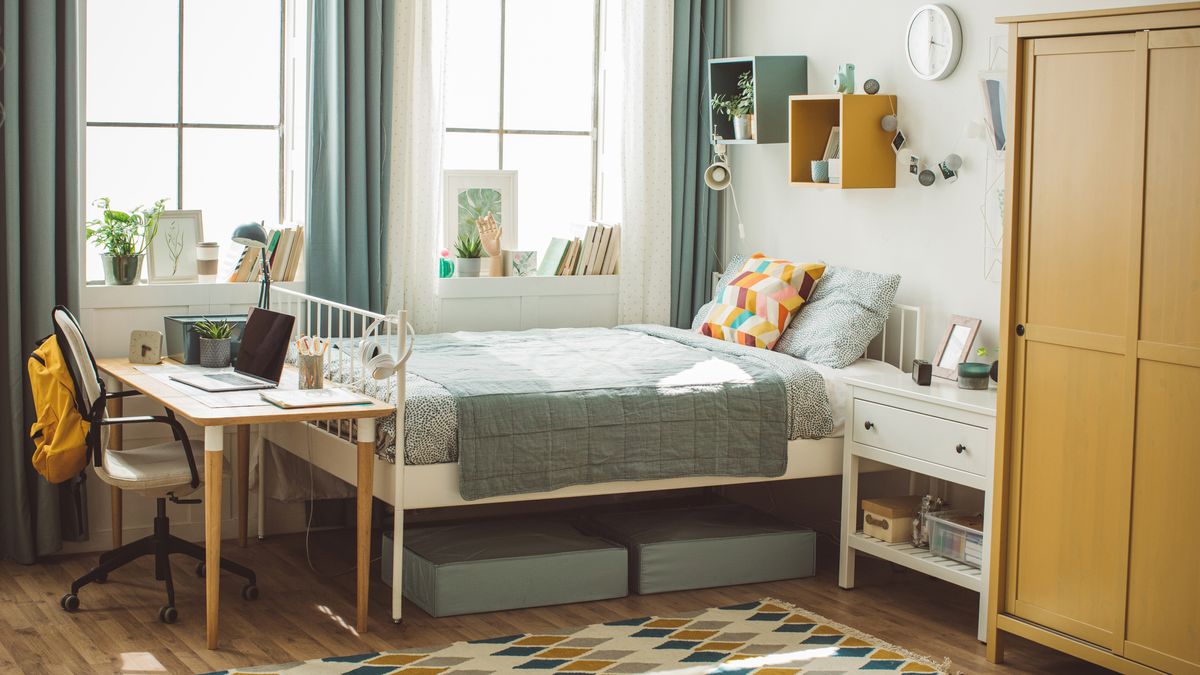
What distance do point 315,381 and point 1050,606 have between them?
2103 millimetres

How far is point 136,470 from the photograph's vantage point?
12.4 feet

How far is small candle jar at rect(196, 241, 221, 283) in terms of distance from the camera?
465cm

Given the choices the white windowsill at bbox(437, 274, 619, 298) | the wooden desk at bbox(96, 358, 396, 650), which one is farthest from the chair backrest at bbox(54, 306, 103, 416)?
the white windowsill at bbox(437, 274, 619, 298)

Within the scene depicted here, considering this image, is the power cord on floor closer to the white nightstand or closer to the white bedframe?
the white bedframe

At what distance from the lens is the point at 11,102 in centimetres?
413

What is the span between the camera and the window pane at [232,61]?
187 inches

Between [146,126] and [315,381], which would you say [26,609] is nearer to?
[315,381]

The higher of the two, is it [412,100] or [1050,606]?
[412,100]

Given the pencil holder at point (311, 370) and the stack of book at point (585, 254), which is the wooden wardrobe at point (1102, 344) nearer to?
the pencil holder at point (311, 370)

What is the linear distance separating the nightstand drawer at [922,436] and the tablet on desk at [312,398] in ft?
4.99

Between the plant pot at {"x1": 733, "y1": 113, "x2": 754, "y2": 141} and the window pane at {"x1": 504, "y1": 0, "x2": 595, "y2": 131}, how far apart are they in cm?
73

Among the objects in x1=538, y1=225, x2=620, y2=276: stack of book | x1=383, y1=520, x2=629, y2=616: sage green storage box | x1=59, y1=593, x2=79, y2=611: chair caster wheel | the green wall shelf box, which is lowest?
x1=59, y1=593, x2=79, y2=611: chair caster wheel

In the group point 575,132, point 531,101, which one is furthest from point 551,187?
point 531,101

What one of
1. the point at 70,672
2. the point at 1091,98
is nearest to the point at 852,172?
the point at 1091,98
